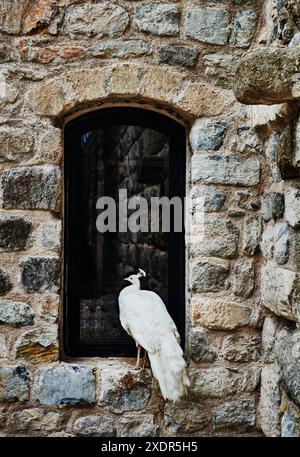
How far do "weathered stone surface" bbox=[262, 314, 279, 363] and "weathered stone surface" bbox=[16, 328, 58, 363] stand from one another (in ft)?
3.79

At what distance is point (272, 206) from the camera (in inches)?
130

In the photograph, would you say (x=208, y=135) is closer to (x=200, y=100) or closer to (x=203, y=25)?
(x=200, y=100)

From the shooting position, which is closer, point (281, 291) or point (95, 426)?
point (281, 291)

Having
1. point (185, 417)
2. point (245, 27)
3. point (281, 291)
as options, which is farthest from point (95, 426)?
point (245, 27)

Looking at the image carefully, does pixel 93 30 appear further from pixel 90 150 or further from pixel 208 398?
pixel 90 150

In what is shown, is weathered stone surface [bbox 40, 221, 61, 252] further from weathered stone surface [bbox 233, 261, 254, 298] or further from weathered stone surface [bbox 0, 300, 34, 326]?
weathered stone surface [bbox 233, 261, 254, 298]

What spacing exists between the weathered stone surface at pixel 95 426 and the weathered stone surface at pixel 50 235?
0.96 meters

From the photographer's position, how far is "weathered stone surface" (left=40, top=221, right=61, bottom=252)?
351 cm

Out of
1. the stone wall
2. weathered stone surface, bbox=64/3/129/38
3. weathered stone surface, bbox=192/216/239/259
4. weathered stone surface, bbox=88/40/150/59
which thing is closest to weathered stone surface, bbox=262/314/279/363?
the stone wall

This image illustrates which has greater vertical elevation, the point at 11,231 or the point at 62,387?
the point at 11,231

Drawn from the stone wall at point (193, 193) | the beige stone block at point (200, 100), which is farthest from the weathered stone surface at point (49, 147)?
the beige stone block at point (200, 100)

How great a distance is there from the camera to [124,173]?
7.36 meters

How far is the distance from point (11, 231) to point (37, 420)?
1.06 m
